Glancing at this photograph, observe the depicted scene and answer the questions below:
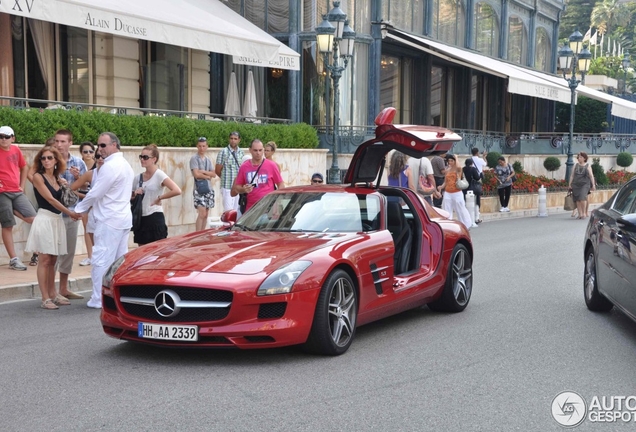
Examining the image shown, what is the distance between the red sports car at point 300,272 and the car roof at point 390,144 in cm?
2

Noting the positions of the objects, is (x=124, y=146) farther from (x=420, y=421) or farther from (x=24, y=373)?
(x=420, y=421)

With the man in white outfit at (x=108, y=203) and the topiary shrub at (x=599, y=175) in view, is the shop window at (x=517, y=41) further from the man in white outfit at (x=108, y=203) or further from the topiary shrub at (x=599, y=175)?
the man in white outfit at (x=108, y=203)

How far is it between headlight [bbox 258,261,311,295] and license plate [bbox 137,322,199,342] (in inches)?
22.7

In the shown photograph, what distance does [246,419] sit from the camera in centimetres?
523

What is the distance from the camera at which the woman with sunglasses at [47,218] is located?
921 cm

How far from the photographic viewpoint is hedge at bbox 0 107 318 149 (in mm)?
13539

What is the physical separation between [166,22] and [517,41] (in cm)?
2707

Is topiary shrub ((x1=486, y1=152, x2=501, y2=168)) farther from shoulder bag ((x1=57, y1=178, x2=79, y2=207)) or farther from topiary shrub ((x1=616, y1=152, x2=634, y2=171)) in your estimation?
shoulder bag ((x1=57, y1=178, x2=79, y2=207))

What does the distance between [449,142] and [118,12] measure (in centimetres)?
776

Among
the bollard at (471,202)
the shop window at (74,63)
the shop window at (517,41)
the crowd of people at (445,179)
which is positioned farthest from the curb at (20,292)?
the shop window at (517,41)

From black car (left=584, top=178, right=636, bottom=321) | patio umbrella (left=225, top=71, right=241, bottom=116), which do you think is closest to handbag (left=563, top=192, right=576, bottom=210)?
patio umbrella (left=225, top=71, right=241, bottom=116)

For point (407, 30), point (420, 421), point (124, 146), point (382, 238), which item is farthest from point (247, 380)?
point (407, 30)

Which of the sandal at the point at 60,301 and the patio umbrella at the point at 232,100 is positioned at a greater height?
the patio umbrella at the point at 232,100

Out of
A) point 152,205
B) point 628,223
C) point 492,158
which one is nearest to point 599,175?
point 492,158
